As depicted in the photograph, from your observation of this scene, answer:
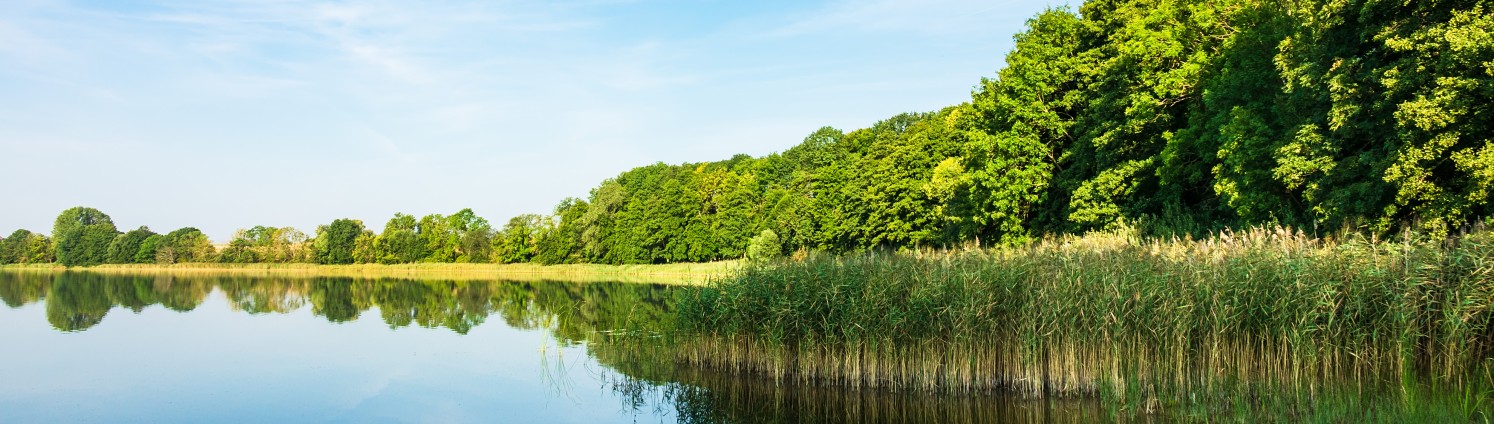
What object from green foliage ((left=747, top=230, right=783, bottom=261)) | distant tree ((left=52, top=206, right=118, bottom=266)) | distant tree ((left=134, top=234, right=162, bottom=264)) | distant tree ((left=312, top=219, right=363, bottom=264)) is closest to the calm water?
green foliage ((left=747, top=230, right=783, bottom=261))

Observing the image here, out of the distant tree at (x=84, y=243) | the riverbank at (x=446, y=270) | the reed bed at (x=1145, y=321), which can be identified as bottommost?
the riverbank at (x=446, y=270)

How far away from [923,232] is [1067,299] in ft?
112

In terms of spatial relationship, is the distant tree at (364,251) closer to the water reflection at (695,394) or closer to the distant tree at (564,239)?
the distant tree at (564,239)

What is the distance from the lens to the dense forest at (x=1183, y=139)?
15.7m

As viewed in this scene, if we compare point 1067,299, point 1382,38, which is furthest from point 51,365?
point 1382,38

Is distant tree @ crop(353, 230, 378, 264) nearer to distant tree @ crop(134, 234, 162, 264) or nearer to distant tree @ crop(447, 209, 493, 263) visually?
distant tree @ crop(447, 209, 493, 263)

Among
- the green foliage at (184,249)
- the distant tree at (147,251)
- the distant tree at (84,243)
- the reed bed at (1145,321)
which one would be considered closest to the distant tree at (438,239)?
the green foliage at (184,249)

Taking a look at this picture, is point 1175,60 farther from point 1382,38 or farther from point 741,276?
point 741,276

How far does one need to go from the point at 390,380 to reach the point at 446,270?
76510mm

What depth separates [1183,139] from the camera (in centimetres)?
2612

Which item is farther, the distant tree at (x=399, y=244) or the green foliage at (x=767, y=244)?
the distant tree at (x=399, y=244)

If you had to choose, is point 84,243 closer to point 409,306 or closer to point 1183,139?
point 409,306

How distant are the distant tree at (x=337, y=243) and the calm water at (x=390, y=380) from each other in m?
83.0

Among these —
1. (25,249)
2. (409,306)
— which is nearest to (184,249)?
(25,249)
